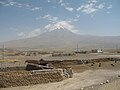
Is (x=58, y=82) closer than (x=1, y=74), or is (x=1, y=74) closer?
(x=1, y=74)

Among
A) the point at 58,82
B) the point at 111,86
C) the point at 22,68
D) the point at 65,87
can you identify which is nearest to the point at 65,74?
the point at 58,82

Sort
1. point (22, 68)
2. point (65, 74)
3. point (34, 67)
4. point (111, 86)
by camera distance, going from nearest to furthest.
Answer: point (111, 86), point (65, 74), point (34, 67), point (22, 68)

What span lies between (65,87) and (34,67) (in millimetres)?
8251

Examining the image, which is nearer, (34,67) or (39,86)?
(39,86)

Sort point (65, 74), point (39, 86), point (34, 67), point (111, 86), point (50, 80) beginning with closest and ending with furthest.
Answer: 1. point (111, 86)
2. point (39, 86)
3. point (50, 80)
4. point (65, 74)
5. point (34, 67)

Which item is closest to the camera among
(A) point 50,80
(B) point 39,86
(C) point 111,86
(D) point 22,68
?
(C) point 111,86

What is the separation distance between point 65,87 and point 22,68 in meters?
12.2

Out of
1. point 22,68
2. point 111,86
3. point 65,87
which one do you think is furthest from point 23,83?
point 22,68

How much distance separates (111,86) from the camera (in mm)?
17922

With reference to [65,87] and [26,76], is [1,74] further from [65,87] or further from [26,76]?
[65,87]

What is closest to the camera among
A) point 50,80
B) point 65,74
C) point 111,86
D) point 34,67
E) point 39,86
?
point 111,86

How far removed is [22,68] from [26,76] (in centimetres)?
1031

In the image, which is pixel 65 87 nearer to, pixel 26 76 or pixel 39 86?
pixel 39 86

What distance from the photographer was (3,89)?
61.0 feet
